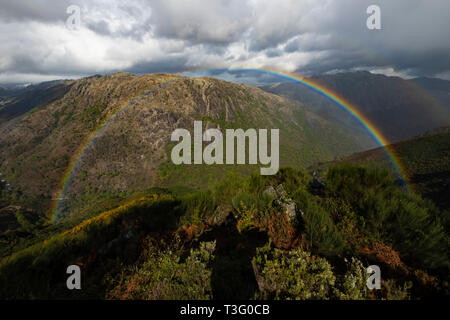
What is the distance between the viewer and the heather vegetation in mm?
3453

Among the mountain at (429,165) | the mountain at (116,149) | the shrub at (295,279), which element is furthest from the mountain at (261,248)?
the mountain at (116,149)

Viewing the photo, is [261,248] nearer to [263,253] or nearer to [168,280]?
[263,253]

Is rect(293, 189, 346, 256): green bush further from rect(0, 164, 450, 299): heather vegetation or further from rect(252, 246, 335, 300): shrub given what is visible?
rect(252, 246, 335, 300): shrub

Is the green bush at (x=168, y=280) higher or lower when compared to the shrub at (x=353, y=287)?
lower

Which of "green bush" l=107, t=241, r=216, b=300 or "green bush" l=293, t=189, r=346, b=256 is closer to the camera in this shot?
"green bush" l=107, t=241, r=216, b=300

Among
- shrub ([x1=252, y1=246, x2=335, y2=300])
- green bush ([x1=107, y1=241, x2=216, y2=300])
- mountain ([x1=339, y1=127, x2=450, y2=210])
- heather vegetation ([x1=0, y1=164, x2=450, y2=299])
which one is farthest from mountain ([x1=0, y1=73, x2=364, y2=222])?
shrub ([x1=252, y1=246, x2=335, y2=300])

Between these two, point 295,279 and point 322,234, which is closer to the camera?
point 295,279

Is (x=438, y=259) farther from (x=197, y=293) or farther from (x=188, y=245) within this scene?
(x=188, y=245)

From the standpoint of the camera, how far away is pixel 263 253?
13.7 ft

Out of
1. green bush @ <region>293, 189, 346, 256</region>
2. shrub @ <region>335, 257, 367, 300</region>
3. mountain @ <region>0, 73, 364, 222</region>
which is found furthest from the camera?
mountain @ <region>0, 73, 364, 222</region>

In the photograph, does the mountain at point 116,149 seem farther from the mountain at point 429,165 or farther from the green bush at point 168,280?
the green bush at point 168,280

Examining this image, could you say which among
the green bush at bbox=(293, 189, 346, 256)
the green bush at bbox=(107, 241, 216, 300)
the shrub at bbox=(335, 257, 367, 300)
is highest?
the green bush at bbox=(293, 189, 346, 256)

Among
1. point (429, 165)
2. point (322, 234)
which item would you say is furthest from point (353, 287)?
point (429, 165)

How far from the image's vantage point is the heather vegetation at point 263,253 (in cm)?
345
